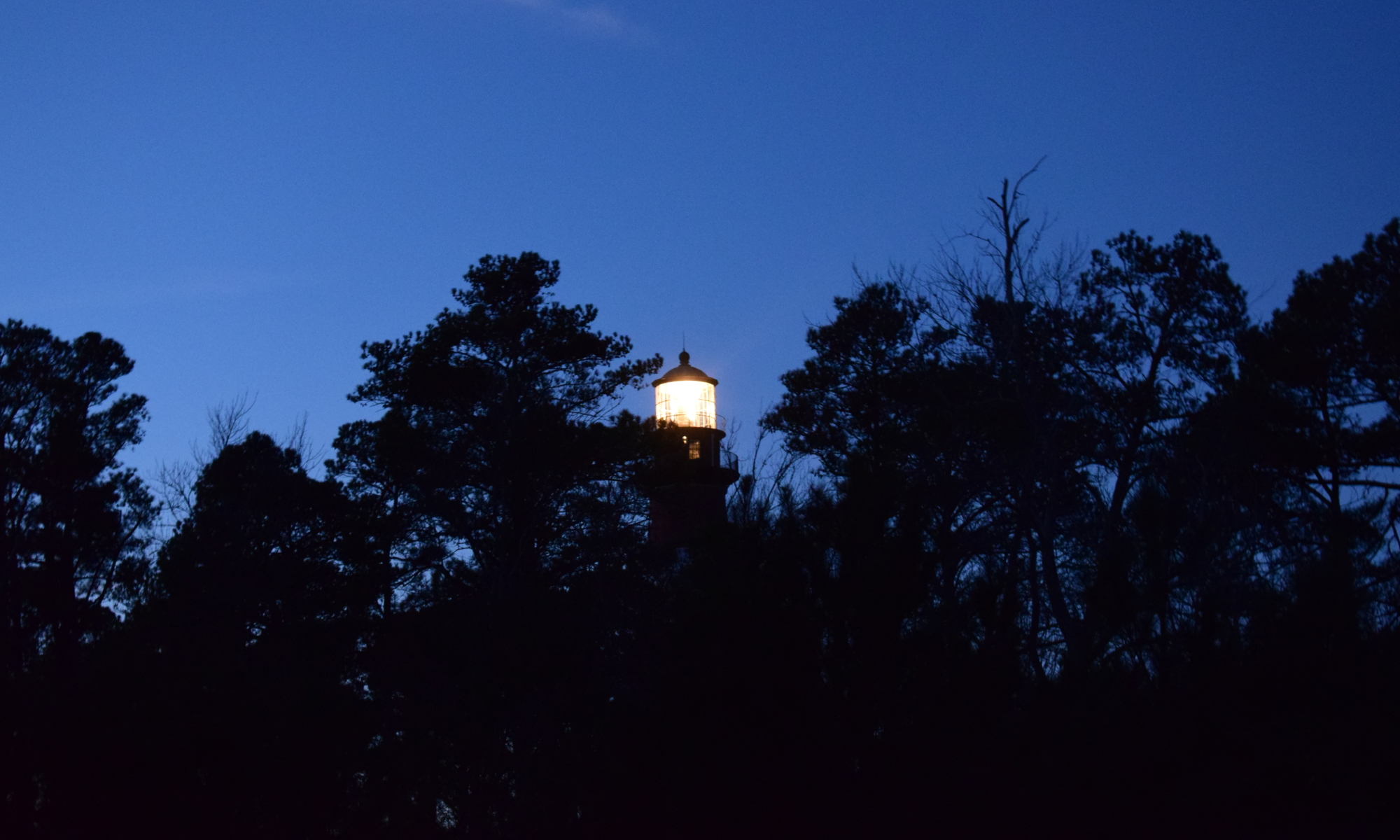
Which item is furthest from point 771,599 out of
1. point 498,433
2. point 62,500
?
point 62,500

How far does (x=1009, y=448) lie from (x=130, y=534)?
1516cm

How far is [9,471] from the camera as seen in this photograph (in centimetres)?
2028

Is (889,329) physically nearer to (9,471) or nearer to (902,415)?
(902,415)

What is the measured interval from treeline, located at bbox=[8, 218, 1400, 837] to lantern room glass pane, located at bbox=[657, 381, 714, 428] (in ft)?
3.10

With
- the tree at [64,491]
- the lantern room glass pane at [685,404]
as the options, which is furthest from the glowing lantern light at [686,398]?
the tree at [64,491]

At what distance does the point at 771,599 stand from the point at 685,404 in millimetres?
14307

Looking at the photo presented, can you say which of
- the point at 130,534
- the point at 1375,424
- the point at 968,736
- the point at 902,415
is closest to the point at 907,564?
the point at 968,736

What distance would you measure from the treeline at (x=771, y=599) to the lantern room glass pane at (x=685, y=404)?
94 centimetres

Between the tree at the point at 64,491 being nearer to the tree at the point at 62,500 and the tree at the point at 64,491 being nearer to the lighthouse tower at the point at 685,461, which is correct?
the tree at the point at 62,500

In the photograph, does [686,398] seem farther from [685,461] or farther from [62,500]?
[62,500]

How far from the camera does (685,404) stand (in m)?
22.2

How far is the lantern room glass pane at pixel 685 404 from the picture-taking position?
72.5 ft

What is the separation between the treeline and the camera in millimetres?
7180

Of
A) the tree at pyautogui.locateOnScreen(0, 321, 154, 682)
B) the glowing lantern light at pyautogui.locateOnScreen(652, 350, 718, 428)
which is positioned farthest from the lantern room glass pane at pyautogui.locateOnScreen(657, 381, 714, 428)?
the tree at pyautogui.locateOnScreen(0, 321, 154, 682)
